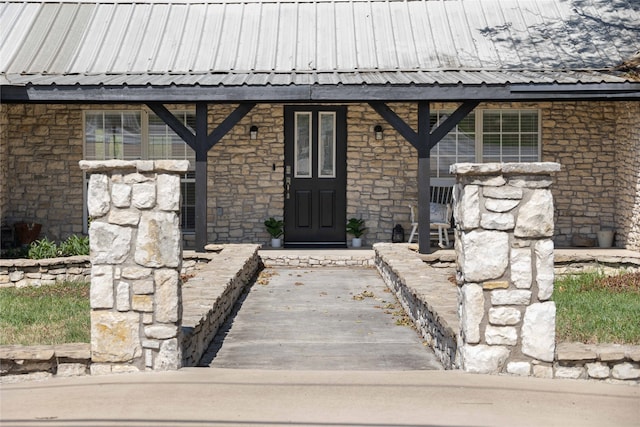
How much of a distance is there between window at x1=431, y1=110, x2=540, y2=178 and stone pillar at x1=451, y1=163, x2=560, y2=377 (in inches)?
367

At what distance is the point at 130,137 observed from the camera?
15.5 metres

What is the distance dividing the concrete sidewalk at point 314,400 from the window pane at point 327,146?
30.8 feet

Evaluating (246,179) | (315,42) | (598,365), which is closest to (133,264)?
(598,365)

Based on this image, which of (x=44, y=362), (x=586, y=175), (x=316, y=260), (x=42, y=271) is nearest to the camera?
(x=44, y=362)

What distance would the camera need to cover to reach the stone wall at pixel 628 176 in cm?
1412

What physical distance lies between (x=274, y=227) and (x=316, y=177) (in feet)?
3.82

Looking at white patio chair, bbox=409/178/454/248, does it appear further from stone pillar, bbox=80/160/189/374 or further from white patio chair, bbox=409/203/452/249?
stone pillar, bbox=80/160/189/374

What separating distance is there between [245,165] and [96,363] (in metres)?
9.25

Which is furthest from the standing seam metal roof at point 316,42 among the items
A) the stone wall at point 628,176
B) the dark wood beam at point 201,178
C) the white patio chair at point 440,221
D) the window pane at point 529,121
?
the white patio chair at point 440,221

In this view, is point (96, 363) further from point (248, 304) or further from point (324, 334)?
point (248, 304)

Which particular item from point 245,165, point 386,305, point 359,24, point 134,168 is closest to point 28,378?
point 134,168

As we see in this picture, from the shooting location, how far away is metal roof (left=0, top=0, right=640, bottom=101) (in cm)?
1381

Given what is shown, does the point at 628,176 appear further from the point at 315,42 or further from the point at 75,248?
→ the point at 75,248

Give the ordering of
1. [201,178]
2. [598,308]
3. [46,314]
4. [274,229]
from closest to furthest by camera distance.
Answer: [598,308] → [46,314] → [201,178] → [274,229]
